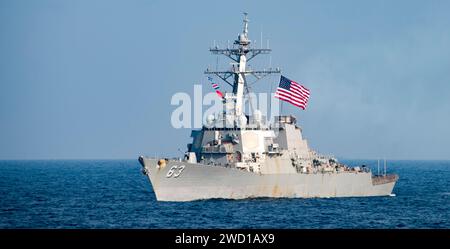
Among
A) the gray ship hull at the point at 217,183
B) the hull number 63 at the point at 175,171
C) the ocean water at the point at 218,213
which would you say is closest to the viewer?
the ocean water at the point at 218,213

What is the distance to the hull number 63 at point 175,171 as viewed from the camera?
137ft

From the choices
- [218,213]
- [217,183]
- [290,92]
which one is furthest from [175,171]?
[290,92]

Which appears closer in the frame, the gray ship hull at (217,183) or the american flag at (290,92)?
the gray ship hull at (217,183)

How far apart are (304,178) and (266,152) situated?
11.2ft

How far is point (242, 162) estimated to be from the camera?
1758 inches

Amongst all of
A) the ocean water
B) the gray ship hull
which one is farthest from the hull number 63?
the ocean water

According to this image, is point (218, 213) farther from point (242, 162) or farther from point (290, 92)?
point (290, 92)

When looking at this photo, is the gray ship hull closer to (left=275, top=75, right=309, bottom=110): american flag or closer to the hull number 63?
the hull number 63

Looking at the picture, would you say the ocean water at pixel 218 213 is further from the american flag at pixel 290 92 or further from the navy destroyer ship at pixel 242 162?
the american flag at pixel 290 92

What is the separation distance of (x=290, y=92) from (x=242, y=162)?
5.21 meters

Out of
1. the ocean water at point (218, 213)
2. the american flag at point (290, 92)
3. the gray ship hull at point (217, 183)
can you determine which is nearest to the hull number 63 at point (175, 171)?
the gray ship hull at point (217, 183)

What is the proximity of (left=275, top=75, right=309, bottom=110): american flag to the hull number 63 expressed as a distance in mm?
8220

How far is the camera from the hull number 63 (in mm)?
41719
